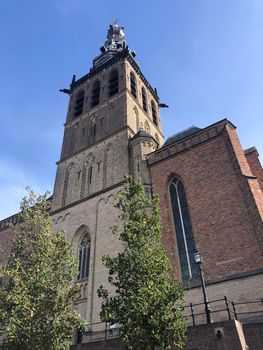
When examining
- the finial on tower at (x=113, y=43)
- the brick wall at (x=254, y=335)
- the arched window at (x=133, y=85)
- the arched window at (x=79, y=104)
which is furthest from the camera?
the finial on tower at (x=113, y=43)

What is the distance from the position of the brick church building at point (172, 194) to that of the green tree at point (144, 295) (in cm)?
166

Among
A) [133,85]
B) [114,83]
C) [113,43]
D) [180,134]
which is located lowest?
[180,134]

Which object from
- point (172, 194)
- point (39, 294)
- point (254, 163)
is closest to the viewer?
point (39, 294)

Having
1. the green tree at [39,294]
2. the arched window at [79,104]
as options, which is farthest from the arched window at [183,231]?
the arched window at [79,104]

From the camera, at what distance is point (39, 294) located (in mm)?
12711

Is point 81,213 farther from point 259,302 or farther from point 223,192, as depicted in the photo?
point 259,302

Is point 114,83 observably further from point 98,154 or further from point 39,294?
point 39,294

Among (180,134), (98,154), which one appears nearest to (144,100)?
(180,134)

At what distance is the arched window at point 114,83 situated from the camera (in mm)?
33419

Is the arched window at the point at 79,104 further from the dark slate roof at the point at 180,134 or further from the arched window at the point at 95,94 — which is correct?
the dark slate roof at the point at 180,134

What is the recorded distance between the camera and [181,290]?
10.9m

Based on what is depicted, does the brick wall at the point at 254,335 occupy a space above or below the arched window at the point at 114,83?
below

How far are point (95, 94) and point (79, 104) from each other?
232 centimetres

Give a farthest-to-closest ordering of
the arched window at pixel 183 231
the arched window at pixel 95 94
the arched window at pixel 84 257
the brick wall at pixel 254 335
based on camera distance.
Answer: the arched window at pixel 95 94, the arched window at pixel 84 257, the arched window at pixel 183 231, the brick wall at pixel 254 335
